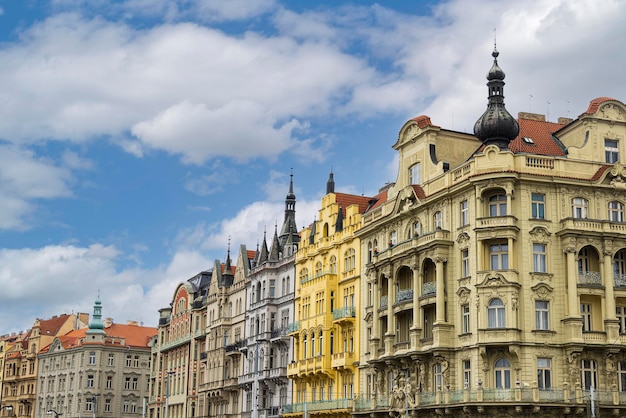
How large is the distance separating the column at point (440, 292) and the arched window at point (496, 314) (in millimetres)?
3600

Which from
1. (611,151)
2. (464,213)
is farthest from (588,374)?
(611,151)

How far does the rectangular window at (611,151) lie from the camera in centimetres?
6228

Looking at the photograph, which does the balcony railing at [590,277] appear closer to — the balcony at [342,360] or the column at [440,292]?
the column at [440,292]

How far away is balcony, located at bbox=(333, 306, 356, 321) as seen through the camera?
73.6 m

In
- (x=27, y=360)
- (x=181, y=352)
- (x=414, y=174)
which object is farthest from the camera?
(x=27, y=360)

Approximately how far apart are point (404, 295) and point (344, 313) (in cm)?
968

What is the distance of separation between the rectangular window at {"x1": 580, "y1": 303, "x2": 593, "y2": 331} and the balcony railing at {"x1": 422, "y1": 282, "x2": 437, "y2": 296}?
895cm

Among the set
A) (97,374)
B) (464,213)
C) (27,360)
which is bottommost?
(97,374)

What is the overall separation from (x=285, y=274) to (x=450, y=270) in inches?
1123

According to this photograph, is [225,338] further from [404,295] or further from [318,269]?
[404,295]

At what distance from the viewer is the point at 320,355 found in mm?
76562

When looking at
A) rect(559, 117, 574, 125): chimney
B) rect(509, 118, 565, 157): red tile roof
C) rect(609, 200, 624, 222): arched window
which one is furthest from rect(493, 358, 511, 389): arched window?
rect(559, 117, 574, 125): chimney

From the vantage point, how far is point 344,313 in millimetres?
74625

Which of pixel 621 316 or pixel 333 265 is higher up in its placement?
pixel 333 265
